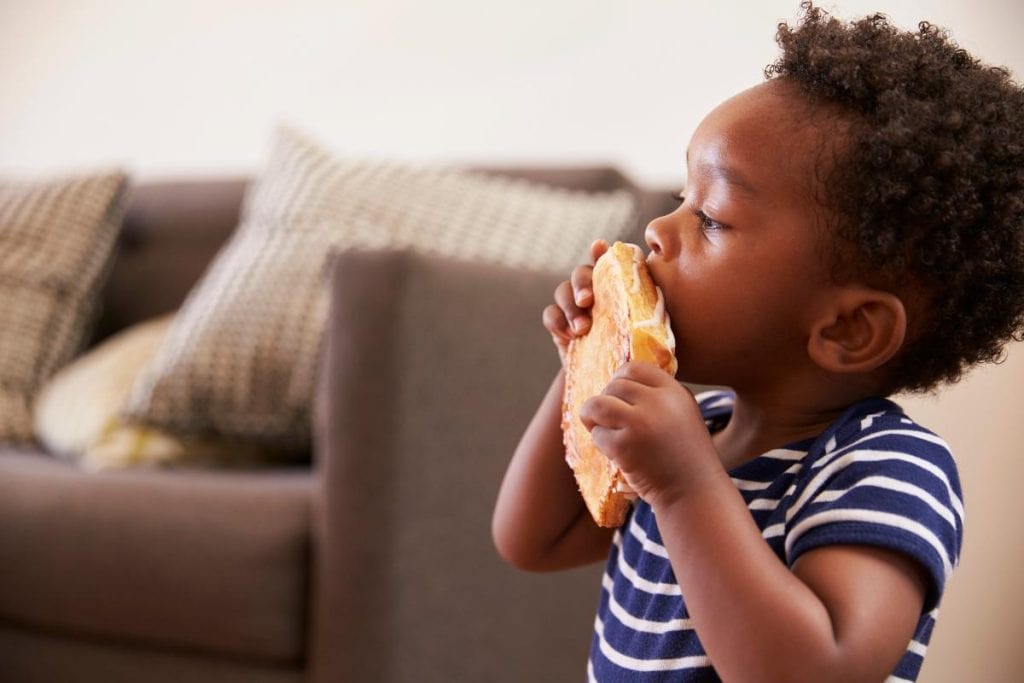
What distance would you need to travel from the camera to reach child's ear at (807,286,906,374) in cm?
62

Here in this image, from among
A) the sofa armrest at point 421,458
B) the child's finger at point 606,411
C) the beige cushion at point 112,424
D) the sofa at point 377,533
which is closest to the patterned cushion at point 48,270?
the beige cushion at point 112,424

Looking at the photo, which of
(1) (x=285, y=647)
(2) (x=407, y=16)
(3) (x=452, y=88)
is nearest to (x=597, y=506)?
(1) (x=285, y=647)

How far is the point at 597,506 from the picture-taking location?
652mm

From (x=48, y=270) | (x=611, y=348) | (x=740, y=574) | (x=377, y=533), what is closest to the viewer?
(x=740, y=574)

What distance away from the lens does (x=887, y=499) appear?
553mm

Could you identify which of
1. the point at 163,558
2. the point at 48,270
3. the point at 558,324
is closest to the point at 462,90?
the point at 48,270

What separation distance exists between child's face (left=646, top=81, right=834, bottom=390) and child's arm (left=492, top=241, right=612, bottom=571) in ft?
0.43

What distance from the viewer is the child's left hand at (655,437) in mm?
565

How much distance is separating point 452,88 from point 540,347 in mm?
1036

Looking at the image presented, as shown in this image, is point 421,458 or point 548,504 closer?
point 548,504

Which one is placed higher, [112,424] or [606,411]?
[606,411]

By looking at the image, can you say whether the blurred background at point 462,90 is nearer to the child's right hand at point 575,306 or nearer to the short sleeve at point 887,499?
the short sleeve at point 887,499

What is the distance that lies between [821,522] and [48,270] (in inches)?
61.9

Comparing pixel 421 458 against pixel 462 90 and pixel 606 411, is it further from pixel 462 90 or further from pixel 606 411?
pixel 462 90
